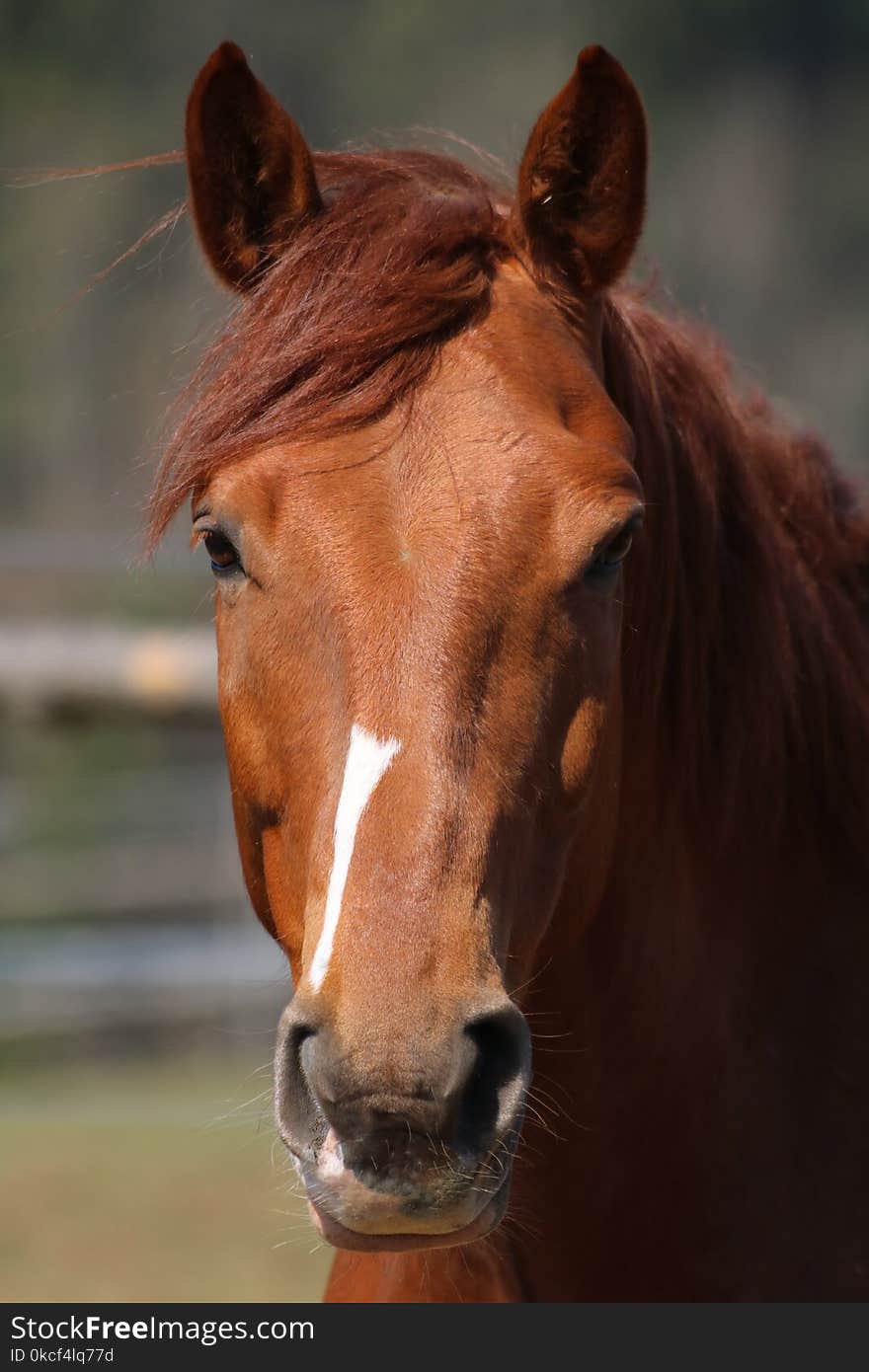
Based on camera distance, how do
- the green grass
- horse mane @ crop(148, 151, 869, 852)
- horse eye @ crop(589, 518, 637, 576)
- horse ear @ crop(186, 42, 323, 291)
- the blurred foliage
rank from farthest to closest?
the blurred foliage < the green grass < horse ear @ crop(186, 42, 323, 291) < horse mane @ crop(148, 151, 869, 852) < horse eye @ crop(589, 518, 637, 576)

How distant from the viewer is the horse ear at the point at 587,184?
7.68 feet

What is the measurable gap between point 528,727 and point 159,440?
92cm

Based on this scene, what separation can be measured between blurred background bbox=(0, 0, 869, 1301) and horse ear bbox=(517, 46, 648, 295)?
0.42 m

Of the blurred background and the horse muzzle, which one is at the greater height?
the horse muzzle

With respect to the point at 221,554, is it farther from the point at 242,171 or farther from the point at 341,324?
the point at 242,171

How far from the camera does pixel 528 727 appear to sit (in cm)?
201

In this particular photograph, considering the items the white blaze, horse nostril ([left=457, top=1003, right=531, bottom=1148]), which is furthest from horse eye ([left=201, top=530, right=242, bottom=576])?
horse nostril ([left=457, top=1003, right=531, bottom=1148])

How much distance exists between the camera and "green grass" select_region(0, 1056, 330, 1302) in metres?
5.59

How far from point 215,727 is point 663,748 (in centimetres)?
552

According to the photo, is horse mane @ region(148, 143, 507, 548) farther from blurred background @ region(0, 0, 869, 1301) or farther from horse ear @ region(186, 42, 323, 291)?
blurred background @ region(0, 0, 869, 1301)

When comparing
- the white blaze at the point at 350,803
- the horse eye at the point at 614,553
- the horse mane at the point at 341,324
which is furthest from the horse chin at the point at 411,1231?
the horse mane at the point at 341,324

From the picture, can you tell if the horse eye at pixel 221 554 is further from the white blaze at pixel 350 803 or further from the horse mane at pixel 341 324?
the white blaze at pixel 350 803

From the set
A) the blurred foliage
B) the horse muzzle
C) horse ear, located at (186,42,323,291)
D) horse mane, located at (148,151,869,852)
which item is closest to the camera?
the horse muzzle

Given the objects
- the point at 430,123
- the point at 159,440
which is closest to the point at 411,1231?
the point at 159,440
